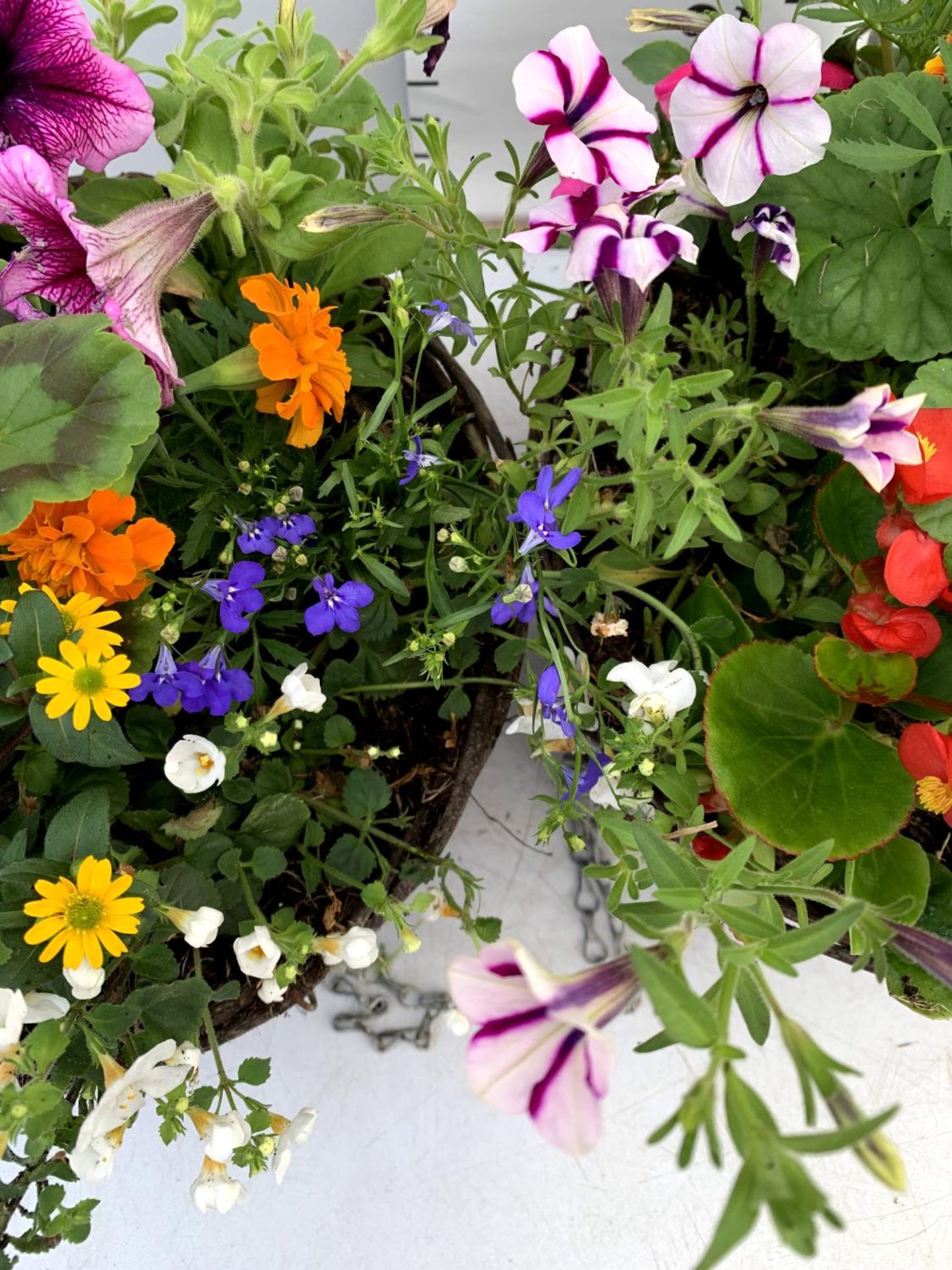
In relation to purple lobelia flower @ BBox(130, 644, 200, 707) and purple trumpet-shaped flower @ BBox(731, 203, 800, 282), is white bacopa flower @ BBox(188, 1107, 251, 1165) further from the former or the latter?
purple trumpet-shaped flower @ BBox(731, 203, 800, 282)

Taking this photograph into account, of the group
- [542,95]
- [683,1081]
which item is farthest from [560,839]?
[542,95]

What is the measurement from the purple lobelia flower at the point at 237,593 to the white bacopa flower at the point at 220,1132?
0.23 m

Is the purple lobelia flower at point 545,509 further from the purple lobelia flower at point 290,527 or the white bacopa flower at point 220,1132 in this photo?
the white bacopa flower at point 220,1132

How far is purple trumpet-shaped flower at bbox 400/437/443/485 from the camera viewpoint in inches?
19.0

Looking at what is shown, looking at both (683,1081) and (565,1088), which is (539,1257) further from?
(565,1088)

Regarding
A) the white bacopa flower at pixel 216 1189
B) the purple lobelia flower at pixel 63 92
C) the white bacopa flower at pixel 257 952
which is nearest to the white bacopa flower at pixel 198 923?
the white bacopa flower at pixel 257 952

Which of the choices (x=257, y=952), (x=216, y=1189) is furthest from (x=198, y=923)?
(x=216, y=1189)

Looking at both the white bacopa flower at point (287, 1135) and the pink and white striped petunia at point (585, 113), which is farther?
the white bacopa flower at point (287, 1135)

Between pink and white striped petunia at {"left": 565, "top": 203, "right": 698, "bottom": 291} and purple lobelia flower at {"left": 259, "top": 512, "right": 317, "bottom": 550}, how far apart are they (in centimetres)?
18

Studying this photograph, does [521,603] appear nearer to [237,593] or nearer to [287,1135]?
[237,593]

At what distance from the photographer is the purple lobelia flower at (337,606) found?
497mm

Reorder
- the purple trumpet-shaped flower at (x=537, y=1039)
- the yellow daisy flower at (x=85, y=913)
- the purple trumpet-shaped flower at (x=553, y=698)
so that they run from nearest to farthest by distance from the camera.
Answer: the purple trumpet-shaped flower at (x=537, y=1039) → the yellow daisy flower at (x=85, y=913) → the purple trumpet-shaped flower at (x=553, y=698)

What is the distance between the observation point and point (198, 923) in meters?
0.44

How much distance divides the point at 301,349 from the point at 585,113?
0.16 metres
